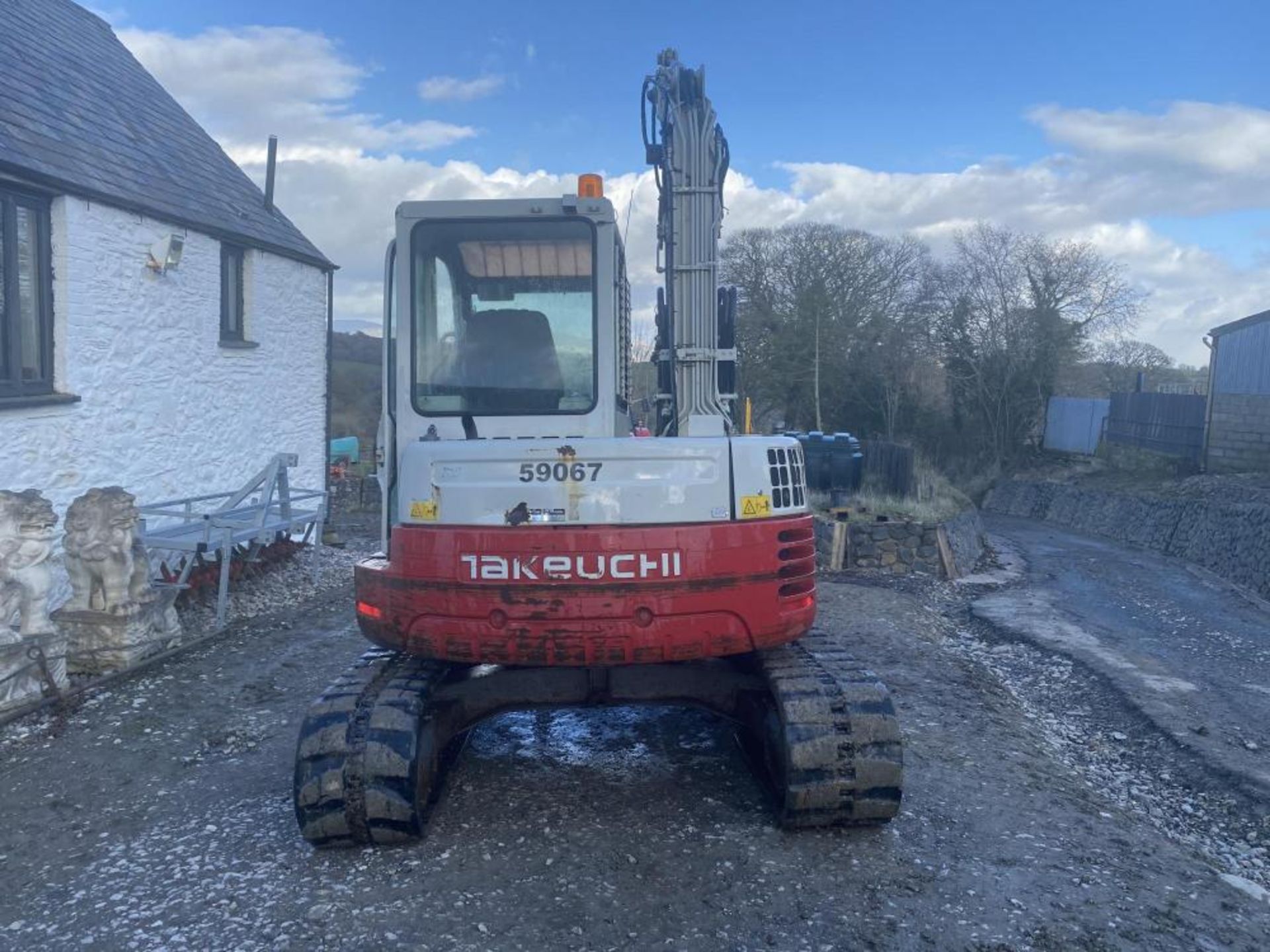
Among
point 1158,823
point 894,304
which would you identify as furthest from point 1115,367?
point 1158,823

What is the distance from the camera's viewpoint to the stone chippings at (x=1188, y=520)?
53.2 ft

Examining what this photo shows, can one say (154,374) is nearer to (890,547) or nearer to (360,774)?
(360,774)

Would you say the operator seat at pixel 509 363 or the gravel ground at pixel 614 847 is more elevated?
the operator seat at pixel 509 363

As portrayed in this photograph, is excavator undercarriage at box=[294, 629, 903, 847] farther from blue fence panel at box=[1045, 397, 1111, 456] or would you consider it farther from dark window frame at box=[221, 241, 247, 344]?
blue fence panel at box=[1045, 397, 1111, 456]

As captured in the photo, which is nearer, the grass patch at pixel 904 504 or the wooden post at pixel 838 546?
the wooden post at pixel 838 546

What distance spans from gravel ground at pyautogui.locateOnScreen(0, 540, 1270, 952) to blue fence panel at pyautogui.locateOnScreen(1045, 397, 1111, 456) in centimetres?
2668

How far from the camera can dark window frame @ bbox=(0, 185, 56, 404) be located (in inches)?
326

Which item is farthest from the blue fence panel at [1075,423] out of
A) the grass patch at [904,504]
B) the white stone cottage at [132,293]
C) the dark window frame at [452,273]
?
the dark window frame at [452,273]

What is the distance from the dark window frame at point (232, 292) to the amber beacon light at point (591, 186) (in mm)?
7786

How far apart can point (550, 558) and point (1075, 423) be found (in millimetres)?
31496

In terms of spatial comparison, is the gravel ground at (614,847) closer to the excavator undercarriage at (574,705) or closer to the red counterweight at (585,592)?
the excavator undercarriage at (574,705)

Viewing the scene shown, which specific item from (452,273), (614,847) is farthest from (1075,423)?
(614,847)

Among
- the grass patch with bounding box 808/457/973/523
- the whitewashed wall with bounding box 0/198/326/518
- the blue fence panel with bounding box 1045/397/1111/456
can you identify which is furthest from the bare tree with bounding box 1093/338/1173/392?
the whitewashed wall with bounding box 0/198/326/518

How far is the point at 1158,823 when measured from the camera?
5438 mm
